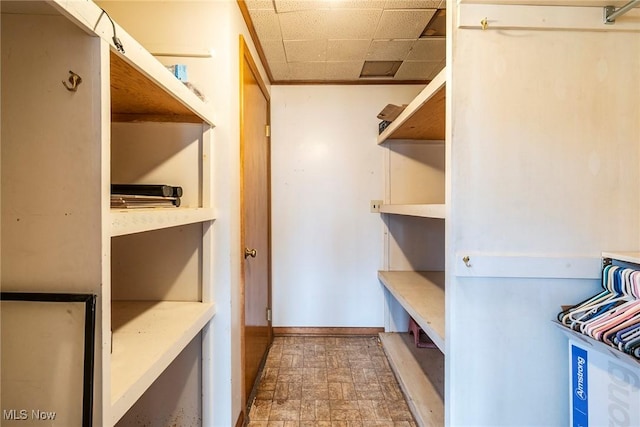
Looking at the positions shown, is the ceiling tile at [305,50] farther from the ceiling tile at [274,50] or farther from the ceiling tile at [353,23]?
the ceiling tile at [353,23]

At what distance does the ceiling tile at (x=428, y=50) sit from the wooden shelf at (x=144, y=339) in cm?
210

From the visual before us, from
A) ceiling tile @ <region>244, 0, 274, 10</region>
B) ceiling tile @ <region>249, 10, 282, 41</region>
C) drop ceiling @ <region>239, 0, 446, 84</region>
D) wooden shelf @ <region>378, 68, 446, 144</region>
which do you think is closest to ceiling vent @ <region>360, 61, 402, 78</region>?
drop ceiling @ <region>239, 0, 446, 84</region>

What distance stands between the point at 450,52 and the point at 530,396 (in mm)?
1314

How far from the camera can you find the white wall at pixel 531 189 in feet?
3.87

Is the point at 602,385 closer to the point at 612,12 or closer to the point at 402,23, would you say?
the point at 612,12

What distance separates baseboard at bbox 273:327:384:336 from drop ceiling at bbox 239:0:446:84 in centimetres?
221

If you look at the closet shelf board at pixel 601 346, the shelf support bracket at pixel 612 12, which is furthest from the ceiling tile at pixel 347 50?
the closet shelf board at pixel 601 346

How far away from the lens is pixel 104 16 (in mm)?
662

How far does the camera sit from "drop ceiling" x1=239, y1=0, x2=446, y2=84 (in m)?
1.80

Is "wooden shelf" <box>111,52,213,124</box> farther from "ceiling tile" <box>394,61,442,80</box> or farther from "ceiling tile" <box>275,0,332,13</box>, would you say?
"ceiling tile" <box>394,61,442,80</box>

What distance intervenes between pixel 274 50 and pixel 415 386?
240cm

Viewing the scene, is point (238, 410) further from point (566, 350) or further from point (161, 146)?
point (566, 350)

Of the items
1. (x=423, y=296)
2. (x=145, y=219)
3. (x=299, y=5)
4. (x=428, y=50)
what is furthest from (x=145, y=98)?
(x=428, y=50)

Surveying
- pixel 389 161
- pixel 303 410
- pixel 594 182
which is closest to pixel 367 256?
pixel 389 161
